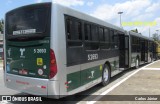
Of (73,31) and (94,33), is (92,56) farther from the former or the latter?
(73,31)

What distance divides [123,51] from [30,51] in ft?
27.1

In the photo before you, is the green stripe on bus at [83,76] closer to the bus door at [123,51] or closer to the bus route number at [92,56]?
the bus route number at [92,56]

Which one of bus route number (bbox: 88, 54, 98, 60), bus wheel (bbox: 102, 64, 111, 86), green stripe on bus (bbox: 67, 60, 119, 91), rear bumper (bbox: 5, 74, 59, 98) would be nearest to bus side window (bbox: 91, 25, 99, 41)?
bus route number (bbox: 88, 54, 98, 60)

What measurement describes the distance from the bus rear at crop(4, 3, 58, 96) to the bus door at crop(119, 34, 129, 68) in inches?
286

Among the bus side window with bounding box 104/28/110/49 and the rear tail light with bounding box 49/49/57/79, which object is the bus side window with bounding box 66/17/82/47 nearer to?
the rear tail light with bounding box 49/49/57/79

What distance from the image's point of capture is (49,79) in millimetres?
5980

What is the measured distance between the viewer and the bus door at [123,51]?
43.2 feet

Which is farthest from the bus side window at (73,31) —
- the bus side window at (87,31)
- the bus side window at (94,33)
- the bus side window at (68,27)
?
the bus side window at (94,33)

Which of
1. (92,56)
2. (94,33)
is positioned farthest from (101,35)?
(92,56)

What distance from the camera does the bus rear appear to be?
6043 millimetres

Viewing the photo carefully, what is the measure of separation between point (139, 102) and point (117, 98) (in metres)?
0.76

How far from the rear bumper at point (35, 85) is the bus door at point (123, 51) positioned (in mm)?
7487

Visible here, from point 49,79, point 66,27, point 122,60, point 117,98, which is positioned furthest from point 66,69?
point 122,60

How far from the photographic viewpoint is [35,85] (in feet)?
20.4
